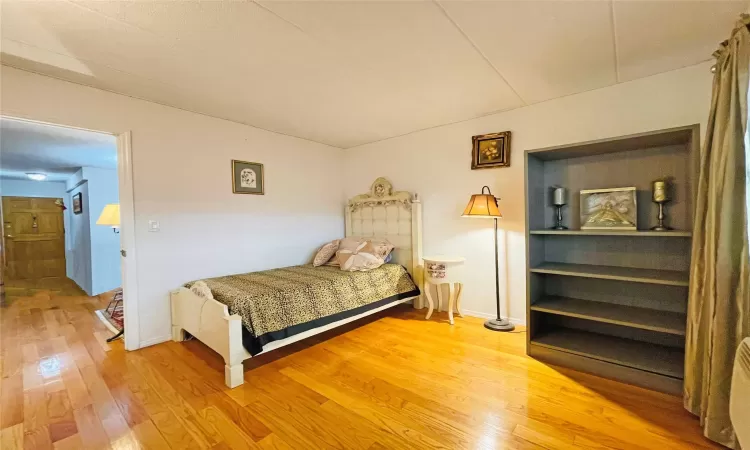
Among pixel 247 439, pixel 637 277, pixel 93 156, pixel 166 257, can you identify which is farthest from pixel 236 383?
pixel 93 156

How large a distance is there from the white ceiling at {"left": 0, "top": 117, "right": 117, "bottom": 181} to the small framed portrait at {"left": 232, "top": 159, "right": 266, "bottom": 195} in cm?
116

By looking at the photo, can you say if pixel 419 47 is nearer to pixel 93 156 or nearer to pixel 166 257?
pixel 166 257

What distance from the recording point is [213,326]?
225 cm

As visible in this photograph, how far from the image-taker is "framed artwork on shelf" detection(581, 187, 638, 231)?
2271 millimetres

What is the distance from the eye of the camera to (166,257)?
2.84m

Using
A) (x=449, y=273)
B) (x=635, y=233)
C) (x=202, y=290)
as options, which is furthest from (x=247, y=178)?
(x=635, y=233)

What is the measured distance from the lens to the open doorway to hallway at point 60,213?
3.51 m

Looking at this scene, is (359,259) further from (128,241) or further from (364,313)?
(128,241)

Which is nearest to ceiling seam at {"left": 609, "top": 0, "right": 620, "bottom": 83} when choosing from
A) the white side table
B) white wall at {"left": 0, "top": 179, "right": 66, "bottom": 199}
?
the white side table

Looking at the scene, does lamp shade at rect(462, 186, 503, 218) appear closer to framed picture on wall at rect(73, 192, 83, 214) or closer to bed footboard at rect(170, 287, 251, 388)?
bed footboard at rect(170, 287, 251, 388)

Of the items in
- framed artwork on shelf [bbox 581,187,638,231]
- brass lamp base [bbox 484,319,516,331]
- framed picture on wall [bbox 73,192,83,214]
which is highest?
framed picture on wall [bbox 73,192,83,214]

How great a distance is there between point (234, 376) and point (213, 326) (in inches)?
16.5

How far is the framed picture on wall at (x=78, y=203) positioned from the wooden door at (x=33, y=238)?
4.40 feet

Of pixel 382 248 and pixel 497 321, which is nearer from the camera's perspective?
pixel 497 321
